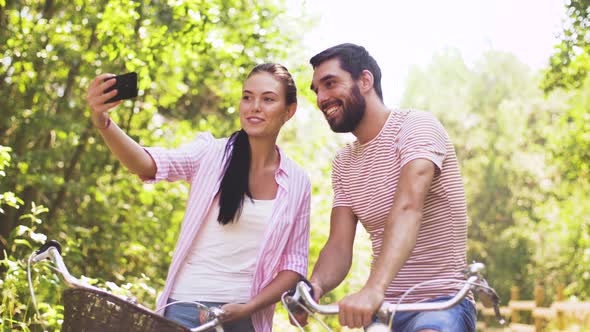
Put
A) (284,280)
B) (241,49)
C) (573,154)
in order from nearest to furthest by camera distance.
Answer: (284,280) → (241,49) → (573,154)

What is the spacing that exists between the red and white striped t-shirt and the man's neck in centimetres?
3

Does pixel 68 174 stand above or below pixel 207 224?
above

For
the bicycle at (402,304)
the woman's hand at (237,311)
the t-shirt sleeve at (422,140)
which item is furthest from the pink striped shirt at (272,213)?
the bicycle at (402,304)

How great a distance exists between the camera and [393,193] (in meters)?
2.83

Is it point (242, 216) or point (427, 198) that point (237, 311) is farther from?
point (427, 198)

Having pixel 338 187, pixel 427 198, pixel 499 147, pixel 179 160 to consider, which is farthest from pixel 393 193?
pixel 499 147

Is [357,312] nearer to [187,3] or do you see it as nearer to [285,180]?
[285,180]

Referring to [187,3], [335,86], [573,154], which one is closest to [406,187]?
[335,86]

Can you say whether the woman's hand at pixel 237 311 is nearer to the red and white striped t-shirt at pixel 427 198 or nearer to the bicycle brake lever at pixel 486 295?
the red and white striped t-shirt at pixel 427 198

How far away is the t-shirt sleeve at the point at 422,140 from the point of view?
8.83 ft

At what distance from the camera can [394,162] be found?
285cm

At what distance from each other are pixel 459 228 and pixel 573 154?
7871 millimetres

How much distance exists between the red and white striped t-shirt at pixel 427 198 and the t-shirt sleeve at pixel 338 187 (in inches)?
4.2

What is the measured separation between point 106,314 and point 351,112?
1261 millimetres
